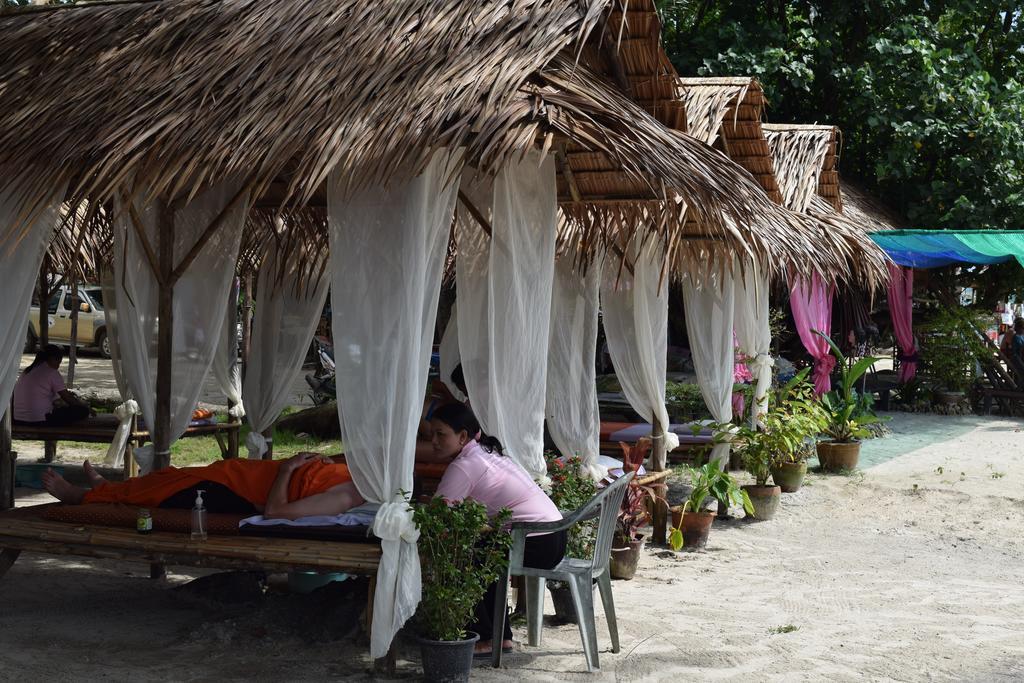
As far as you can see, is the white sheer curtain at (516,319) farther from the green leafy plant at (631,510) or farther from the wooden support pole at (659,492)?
the wooden support pole at (659,492)

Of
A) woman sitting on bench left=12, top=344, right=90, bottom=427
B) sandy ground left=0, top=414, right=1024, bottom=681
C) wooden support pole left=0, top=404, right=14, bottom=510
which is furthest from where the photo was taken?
woman sitting on bench left=12, top=344, right=90, bottom=427

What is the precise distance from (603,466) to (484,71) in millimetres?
2816

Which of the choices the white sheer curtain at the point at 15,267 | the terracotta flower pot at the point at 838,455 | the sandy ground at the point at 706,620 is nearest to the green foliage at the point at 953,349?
the terracotta flower pot at the point at 838,455

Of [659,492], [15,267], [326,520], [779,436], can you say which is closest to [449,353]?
[659,492]

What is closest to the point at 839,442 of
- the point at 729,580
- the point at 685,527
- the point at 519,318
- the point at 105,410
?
the point at 685,527

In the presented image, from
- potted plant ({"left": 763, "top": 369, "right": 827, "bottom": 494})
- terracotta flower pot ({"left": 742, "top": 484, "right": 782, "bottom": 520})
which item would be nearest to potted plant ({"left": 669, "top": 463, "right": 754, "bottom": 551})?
terracotta flower pot ({"left": 742, "top": 484, "right": 782, "bottom": 520})

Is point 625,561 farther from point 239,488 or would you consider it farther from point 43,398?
point 43,398

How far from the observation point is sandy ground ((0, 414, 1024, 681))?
170 inches

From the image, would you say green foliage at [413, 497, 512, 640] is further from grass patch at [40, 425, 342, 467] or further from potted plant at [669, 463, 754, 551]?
grass patch at [40, 425, 342, 467]

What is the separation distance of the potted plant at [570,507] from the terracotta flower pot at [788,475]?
3.20m

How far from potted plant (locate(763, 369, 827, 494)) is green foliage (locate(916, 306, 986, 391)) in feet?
19.8

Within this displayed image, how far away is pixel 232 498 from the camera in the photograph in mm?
4883

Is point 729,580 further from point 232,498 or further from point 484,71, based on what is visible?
point 484,71

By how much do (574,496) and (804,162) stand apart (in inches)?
269
